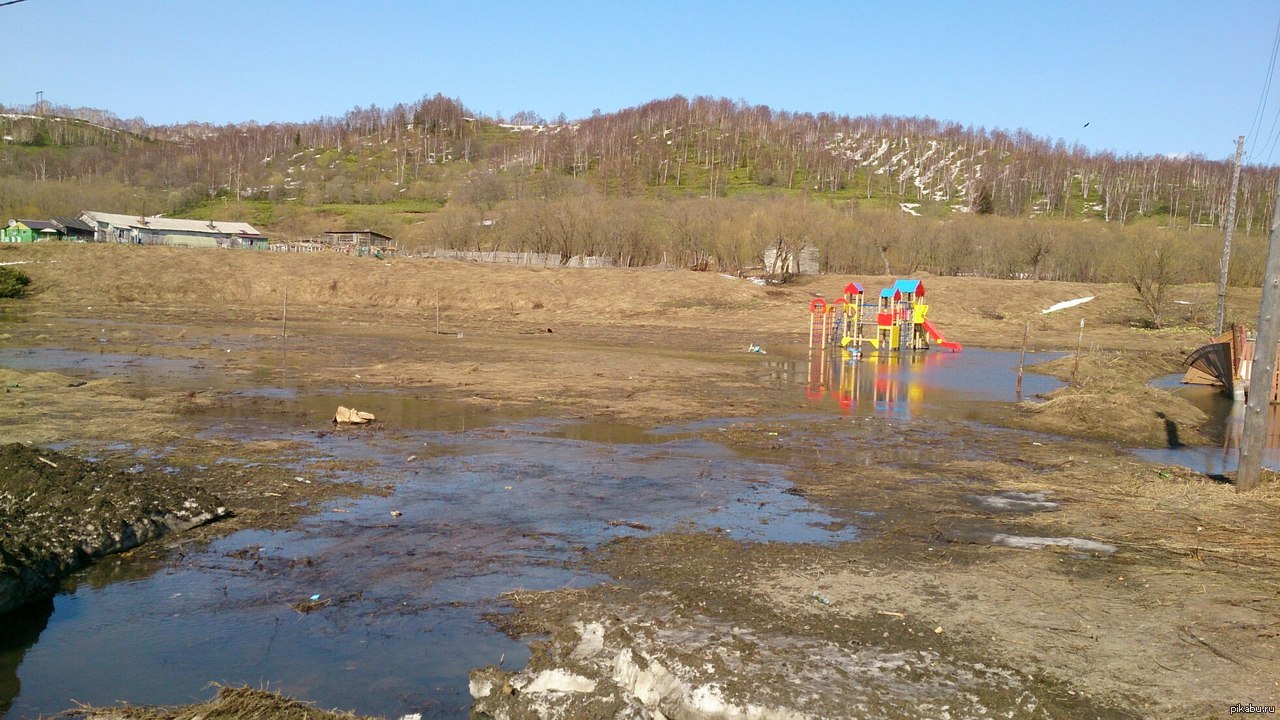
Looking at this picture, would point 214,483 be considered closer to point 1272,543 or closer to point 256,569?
point 256,569

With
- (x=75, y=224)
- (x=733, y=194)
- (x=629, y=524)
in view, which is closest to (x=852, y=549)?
(x=629, y=524)

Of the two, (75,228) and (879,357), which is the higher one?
(75,228)

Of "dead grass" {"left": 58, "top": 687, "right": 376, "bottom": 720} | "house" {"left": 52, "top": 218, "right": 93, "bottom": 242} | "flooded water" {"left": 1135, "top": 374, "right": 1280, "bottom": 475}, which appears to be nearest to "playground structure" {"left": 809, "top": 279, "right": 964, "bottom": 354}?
"flooded water" {"left": 1135, "top": 374, "right": 1280, "bottom": 475}

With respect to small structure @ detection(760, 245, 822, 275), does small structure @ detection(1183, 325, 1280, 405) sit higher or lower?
lower

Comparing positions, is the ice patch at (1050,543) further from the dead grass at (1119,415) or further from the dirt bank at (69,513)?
the dead grass at (1119,415)

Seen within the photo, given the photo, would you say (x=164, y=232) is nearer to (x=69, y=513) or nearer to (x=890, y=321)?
(x=890, y=321)

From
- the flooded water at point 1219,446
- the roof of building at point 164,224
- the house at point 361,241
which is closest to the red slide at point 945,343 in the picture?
the flooded water at point 1219,446

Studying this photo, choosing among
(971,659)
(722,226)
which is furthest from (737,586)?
(722,226)

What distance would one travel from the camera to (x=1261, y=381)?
1106 centimetres

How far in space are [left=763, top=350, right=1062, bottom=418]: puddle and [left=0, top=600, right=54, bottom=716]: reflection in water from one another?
605 inches

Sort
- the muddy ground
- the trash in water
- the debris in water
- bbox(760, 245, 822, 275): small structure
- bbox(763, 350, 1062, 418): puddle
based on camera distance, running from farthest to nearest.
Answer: bbox(760, 245, 822, 275): small structure < bbox(763, 350, 1062, 418): puddle < the trash in water < the debris in water < the muddy ground

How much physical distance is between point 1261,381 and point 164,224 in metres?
98.1

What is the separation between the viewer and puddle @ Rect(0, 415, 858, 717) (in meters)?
6.47

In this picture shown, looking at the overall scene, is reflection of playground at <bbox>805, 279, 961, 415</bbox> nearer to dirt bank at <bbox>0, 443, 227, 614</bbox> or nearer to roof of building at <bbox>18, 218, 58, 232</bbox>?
dirt bank at <bbox>0, 443, 227, 614</bbox>
